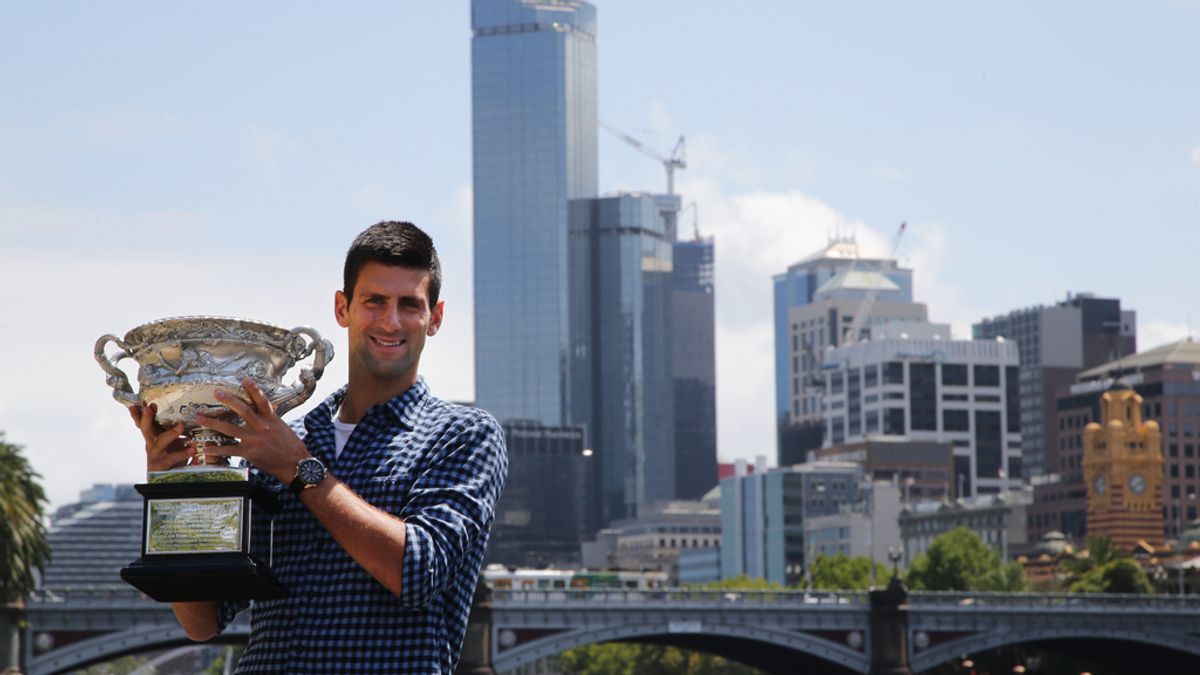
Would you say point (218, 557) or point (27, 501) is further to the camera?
point (27, 501)

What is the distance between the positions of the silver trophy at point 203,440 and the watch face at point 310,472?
21cm

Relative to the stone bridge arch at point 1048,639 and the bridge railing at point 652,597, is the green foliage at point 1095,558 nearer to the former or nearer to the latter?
the stone bridge arch at point 1048,639

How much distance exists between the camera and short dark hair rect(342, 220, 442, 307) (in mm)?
8688

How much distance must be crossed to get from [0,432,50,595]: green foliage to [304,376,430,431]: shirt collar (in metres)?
67.5

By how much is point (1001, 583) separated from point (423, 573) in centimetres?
Result: 16035

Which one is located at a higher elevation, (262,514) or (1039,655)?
(262,514)

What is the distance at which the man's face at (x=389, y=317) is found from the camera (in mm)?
8672

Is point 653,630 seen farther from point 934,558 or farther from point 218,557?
point 218,557

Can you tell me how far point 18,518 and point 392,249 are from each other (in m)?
69.9

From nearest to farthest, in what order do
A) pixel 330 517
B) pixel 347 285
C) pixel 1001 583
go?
→ pixel 330 517
pixel 347 285
pixel 1001 583

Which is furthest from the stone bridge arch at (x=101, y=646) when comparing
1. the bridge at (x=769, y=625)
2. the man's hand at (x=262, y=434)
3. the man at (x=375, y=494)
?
the man's hand at (x=262, y=434)

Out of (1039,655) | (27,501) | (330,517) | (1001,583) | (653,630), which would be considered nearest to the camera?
(330,517)

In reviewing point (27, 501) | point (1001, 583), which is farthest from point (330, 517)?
point (1001, 583)

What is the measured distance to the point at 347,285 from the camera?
884 cm
